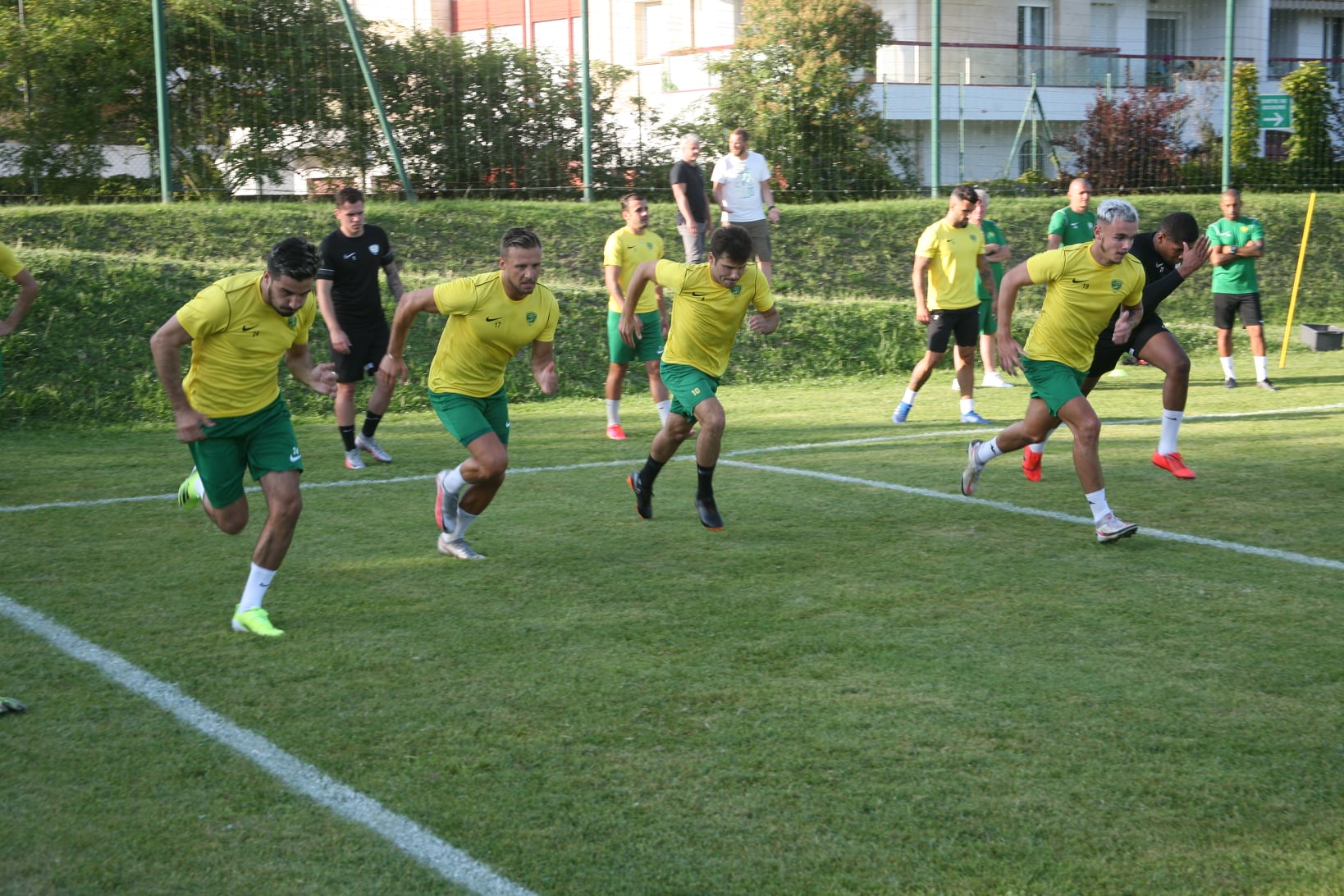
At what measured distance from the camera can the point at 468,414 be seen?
23.7 ft

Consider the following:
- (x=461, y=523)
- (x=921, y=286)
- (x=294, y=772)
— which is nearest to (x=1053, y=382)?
(x=461, y=523)

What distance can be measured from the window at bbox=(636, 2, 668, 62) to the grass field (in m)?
23.6

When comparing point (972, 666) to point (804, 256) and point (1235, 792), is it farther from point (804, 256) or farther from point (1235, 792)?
point (804, 256)

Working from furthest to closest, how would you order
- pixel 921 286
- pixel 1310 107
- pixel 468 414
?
pixel 1310 107
pixel 921 286
pixel 468 414

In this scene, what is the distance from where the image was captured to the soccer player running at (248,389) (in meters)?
5.81

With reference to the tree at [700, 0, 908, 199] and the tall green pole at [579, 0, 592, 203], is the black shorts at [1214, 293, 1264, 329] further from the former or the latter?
the tall green pole at [579, 0, 592, 203]

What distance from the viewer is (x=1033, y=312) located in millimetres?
19266

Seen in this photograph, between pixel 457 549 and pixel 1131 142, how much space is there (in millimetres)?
19016

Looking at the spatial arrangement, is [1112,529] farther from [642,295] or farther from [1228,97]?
[1228,97]

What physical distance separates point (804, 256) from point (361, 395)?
791cm

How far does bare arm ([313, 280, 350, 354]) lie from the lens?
384 inches

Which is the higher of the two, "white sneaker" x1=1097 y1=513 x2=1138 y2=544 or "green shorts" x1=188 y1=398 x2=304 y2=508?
"green shorts" x1=188 y1=398 x2=304 y2=508

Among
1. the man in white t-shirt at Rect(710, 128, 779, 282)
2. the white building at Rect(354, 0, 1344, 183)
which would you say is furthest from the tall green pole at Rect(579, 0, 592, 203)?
the man in white t-shirt at Rect(710, 128, 779, 282)

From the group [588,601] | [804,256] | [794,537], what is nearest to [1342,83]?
[804,256]
